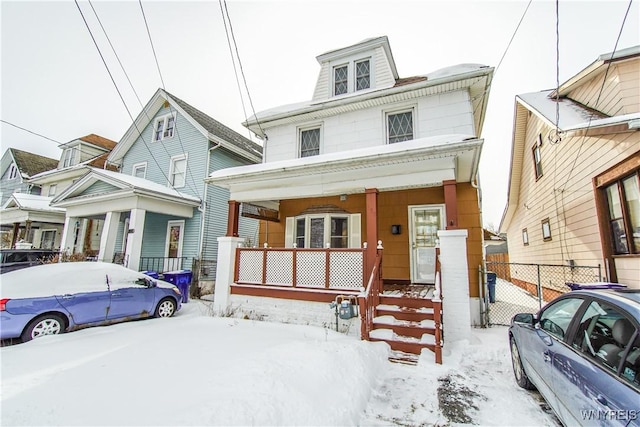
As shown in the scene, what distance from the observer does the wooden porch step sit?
18.4 ft

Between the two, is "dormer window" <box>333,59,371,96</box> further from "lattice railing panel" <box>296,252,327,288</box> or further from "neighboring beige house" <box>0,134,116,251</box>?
"neighboring beige house" <box>0,134,116,251</box>

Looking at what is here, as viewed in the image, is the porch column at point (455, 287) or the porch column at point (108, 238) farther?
the porch column at point (108, 238)

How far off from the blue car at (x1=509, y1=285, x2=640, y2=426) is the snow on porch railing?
367cm

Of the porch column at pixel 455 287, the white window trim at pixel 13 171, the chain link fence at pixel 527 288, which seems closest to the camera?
the porch column at pixel 455 287

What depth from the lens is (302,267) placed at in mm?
7070

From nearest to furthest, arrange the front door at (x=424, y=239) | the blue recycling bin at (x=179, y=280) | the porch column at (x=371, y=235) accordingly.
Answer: the porch column at (x=371, y=235) → the front door at (x=424, y=239) → the blue recycling bin at (x=179, y=280)

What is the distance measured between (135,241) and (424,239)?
10.1 m

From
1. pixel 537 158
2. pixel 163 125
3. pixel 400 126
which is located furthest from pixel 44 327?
pixel 537 158

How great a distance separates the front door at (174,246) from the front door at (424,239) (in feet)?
32.2

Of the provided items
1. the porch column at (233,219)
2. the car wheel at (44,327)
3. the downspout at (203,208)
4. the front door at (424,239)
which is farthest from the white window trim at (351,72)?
the car wheel at (44,327)

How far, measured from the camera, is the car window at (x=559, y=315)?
2.86 m

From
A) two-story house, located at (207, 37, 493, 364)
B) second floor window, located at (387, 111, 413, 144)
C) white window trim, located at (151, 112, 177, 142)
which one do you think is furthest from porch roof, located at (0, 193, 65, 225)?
second floor window, located at (387, 111, 413, 144)

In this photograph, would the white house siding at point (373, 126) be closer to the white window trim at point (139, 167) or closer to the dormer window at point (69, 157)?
the white window trim at point (139, 167)

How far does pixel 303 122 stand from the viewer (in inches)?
400
